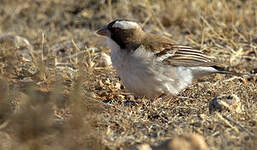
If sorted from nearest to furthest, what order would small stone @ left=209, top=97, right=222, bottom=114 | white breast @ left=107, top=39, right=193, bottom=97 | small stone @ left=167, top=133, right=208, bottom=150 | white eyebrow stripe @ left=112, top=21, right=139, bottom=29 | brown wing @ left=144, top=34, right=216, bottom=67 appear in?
small stone @ left=167, top=133, right=208, bottom=150 < small stone @ left=209, top=97, right=222, bottom=114 < white breast @ left=107, top=39, right=193, bottom=97 < brown wing @ left=144, top=34, right=216, bottom=67 < white eyebrow stripe @ left=112, top=21, right=139, bottom=29

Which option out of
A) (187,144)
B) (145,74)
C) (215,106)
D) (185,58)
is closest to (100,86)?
(145,74)

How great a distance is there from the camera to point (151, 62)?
16.5ft

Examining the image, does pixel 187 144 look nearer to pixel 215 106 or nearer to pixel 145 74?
pixel 215 106

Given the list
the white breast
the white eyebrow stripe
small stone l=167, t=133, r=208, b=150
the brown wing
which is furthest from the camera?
the white eyebrow stripe

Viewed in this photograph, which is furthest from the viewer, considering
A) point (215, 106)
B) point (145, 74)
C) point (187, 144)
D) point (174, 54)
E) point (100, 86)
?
point (100, 86)

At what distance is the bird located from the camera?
A: 4.97 meters

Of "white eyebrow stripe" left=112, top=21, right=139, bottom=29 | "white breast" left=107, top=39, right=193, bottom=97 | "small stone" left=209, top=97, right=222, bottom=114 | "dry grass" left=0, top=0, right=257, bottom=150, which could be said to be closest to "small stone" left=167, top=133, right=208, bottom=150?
"dry grass" left=0, top=0, right=257, bottom=150

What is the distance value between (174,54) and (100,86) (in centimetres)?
101

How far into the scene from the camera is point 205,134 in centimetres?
388

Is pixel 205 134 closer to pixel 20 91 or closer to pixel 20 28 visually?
pixel 20 91

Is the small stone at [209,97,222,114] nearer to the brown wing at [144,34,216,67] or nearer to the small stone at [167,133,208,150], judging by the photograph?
the brown wing at [144,34,216,67]

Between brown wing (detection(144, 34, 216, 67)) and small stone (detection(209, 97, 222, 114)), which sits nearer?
small stone (detection(209, 97, 222, 114))

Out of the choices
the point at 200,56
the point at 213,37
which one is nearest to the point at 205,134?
the point at 200,56

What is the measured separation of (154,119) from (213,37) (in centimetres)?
353
